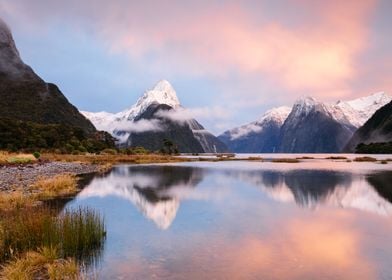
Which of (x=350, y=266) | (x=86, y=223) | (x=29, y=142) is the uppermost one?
(x=29, y=142)

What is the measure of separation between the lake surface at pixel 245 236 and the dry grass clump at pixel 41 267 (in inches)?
48.3

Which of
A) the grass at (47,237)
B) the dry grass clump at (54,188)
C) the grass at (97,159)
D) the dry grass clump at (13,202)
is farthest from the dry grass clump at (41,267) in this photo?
the grass at (97,159)

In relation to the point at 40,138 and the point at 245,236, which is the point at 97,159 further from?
the point at 245,236

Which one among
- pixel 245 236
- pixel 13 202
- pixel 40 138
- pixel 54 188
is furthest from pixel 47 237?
pixel 40 138

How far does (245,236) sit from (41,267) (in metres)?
9.89

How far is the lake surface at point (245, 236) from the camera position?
13594mm

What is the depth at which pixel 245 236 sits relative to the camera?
18.9 metres

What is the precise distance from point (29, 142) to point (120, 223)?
330ft

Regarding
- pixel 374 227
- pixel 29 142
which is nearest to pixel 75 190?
pixel 374 227

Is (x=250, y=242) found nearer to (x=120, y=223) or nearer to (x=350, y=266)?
(x=350, y=266)

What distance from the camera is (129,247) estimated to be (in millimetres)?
16625

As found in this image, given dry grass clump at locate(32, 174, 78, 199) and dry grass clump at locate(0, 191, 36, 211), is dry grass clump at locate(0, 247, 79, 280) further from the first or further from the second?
dry grass clump at locate(32, 174, 78, 199)

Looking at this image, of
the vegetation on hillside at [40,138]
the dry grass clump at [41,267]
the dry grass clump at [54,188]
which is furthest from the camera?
the vegetation on hillside at [40,138]

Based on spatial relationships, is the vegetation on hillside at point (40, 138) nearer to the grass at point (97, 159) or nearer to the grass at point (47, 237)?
the grass at point (97, 159)
